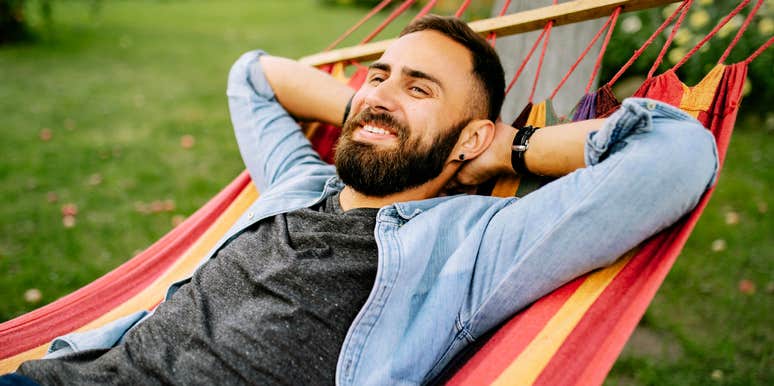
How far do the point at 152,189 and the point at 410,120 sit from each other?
2.94 m

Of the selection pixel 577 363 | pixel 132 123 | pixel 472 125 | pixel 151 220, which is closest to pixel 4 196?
pixel 151 220

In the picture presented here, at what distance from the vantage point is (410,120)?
64.4 inches

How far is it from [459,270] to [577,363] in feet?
1.09

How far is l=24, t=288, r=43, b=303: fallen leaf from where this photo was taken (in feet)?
9.35

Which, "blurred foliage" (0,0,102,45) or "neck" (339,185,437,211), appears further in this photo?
"blurred foliage" (0,0,102,45)

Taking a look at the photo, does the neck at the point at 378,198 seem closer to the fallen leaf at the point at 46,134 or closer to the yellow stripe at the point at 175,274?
the yellow stripe at the point at 175,274

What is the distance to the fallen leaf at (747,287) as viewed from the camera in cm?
287

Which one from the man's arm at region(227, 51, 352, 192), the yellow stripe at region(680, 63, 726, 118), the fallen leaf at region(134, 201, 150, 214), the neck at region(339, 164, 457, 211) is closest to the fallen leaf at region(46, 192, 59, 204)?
the fallen leaf at region(134, 201, 150, 214)

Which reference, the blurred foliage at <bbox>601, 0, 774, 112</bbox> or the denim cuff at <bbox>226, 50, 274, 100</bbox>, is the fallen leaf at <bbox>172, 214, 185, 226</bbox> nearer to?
the denim cuff at <bbox>226, 50, 274, 100</bbox>

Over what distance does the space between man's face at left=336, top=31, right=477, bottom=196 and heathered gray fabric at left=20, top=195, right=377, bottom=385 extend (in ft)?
0.47

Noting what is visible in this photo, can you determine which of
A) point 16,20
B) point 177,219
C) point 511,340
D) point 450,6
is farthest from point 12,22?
point 511,340

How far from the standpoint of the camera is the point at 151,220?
366 centimetres

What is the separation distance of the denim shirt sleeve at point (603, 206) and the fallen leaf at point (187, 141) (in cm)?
392

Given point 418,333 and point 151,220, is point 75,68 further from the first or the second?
point 418,333
